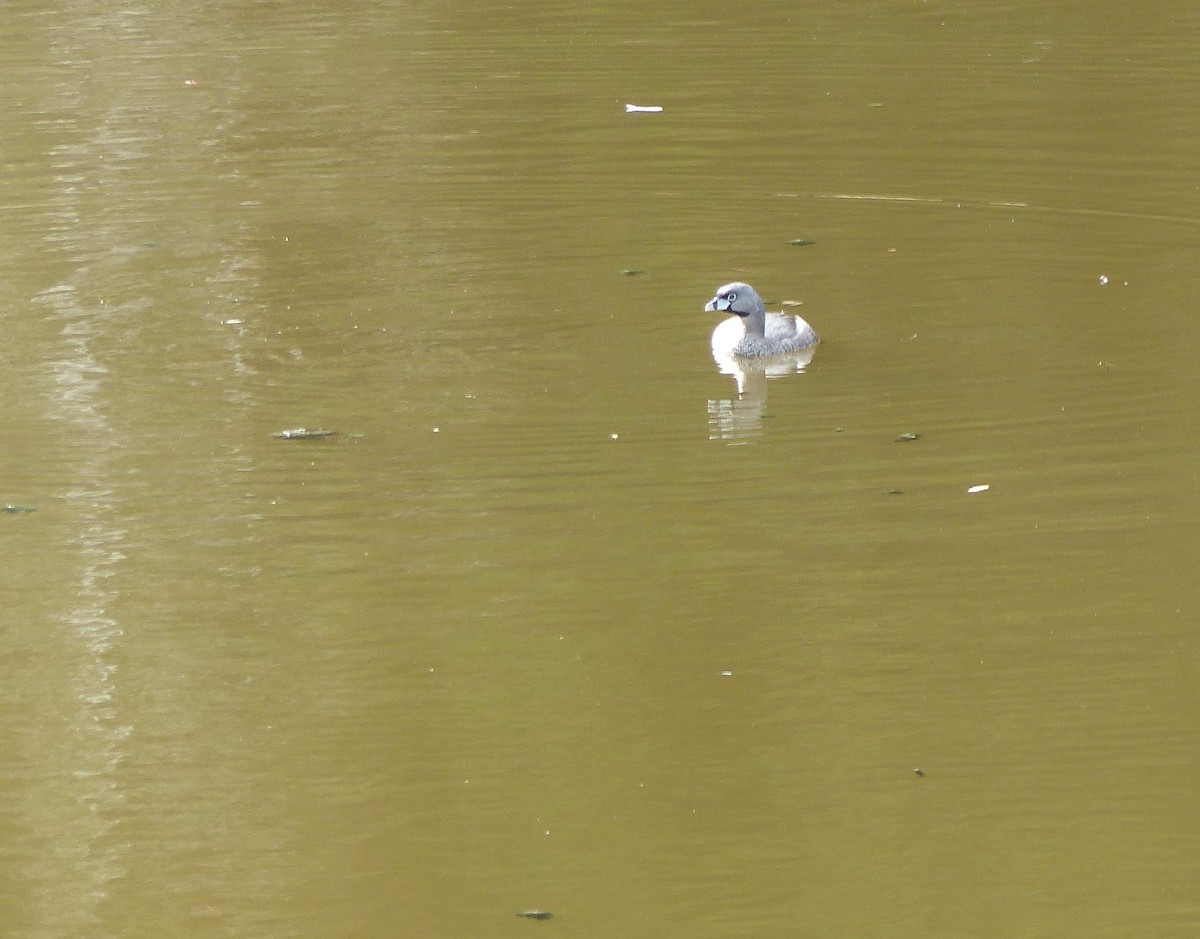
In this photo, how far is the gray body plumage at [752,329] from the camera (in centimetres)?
851

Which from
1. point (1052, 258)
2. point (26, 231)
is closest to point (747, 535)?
point (1052, 258)

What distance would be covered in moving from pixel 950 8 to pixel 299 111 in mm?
5606

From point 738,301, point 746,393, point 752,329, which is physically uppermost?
point 738,301

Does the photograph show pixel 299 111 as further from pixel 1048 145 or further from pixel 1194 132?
pixel 1194 132

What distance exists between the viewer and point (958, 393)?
25.9ft

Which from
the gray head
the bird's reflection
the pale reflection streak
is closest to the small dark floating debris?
the pale reflection streak

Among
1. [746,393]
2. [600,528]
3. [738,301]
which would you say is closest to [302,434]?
[600,528]

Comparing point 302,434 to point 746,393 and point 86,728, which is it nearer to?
point 746,393

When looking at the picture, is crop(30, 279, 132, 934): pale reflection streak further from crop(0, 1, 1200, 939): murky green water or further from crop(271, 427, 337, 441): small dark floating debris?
crop(271, 427, 337, 441): small dark floating debris

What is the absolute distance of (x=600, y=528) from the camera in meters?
6.69

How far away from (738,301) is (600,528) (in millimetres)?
2116

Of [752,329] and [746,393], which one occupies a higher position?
[752,329]

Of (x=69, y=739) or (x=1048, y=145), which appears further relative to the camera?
(x=1048, y=145)

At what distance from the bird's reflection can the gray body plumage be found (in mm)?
31
